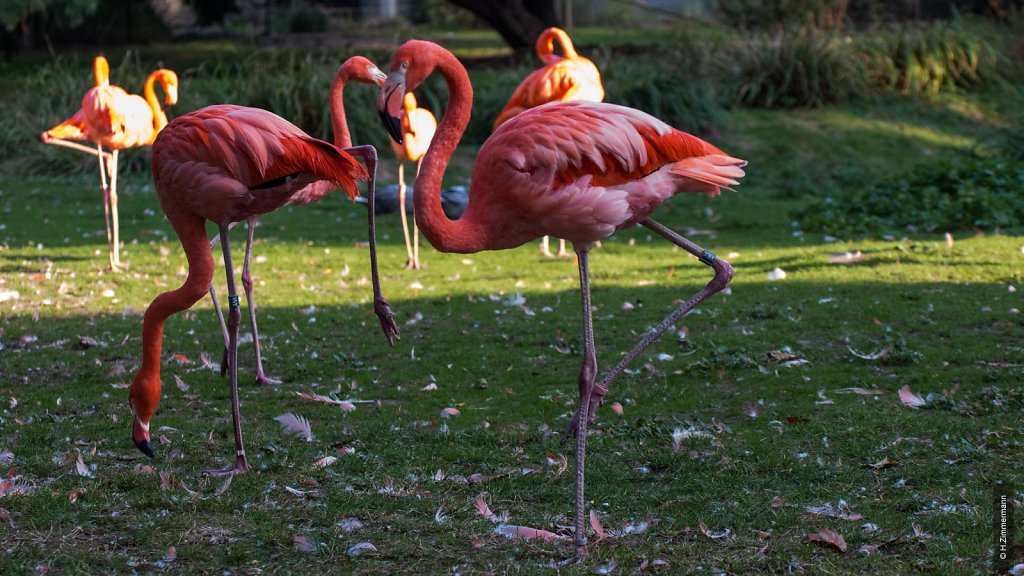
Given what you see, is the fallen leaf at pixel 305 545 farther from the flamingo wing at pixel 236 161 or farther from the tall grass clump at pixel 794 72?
the tall grass clump at pixel 794 72

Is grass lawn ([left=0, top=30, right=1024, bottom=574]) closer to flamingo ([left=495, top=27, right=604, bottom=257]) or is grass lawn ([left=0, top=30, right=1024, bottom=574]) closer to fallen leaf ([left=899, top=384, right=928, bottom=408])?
fallen leaf ([left=899, top=384, right=928, bottom=408])

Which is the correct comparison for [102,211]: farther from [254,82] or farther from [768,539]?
[768,539]

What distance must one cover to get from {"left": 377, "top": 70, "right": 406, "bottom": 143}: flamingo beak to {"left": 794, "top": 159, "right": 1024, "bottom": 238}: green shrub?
701cm

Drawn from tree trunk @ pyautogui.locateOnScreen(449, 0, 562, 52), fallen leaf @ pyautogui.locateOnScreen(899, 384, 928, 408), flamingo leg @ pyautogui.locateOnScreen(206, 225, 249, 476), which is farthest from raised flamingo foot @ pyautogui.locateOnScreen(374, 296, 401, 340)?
tree trunk @ pyautogui.locateOnScreen(449, 0, 562, 52)

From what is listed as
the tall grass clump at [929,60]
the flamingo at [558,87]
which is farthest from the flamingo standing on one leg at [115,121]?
the tall grass clump at [929,60]

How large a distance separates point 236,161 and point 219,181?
0.35 feet

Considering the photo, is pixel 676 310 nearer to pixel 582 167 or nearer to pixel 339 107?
pixel 582 167

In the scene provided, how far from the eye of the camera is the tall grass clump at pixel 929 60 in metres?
17.0

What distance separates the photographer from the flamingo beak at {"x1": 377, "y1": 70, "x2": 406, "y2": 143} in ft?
13.5

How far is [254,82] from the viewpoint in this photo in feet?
49.8

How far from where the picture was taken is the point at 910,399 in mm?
5270

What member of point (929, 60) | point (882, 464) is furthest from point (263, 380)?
point (929, 60)

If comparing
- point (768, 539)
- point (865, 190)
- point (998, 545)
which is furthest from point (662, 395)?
point (865, 190)

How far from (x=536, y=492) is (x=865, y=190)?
8198 mm
